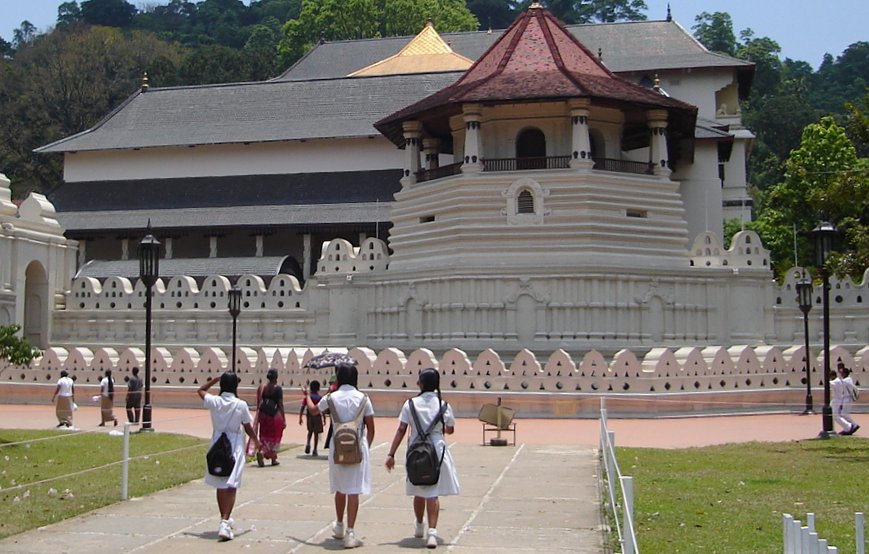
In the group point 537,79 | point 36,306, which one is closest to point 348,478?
point 537,79

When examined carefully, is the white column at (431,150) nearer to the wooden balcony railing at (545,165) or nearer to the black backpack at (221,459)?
the wooden balcony railing at (545,165)

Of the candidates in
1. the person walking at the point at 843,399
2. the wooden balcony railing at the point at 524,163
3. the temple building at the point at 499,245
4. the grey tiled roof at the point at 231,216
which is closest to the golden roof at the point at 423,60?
the temple building at the point at 499,245

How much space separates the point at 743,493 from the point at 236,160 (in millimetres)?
42069

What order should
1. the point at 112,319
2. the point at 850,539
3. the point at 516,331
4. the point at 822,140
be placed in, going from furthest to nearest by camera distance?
the point at 822,140, the point at 112,319, the point at 516,331, the point at 850,539

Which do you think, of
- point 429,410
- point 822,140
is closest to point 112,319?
point 429,410

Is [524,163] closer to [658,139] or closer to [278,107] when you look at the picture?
[658,139]

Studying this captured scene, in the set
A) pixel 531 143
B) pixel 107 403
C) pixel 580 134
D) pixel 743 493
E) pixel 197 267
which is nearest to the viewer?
pixel 743 493

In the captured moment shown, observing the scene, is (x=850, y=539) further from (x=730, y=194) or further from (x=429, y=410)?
(x=730, y=194)

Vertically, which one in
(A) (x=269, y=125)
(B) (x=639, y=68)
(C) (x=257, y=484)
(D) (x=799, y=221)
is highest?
(B) (x=639, y=68)

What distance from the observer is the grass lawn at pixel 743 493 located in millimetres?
11766

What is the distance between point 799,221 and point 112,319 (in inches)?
1318

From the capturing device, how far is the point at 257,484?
52.7 ft

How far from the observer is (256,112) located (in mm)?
56375

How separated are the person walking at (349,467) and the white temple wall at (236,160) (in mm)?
40019
